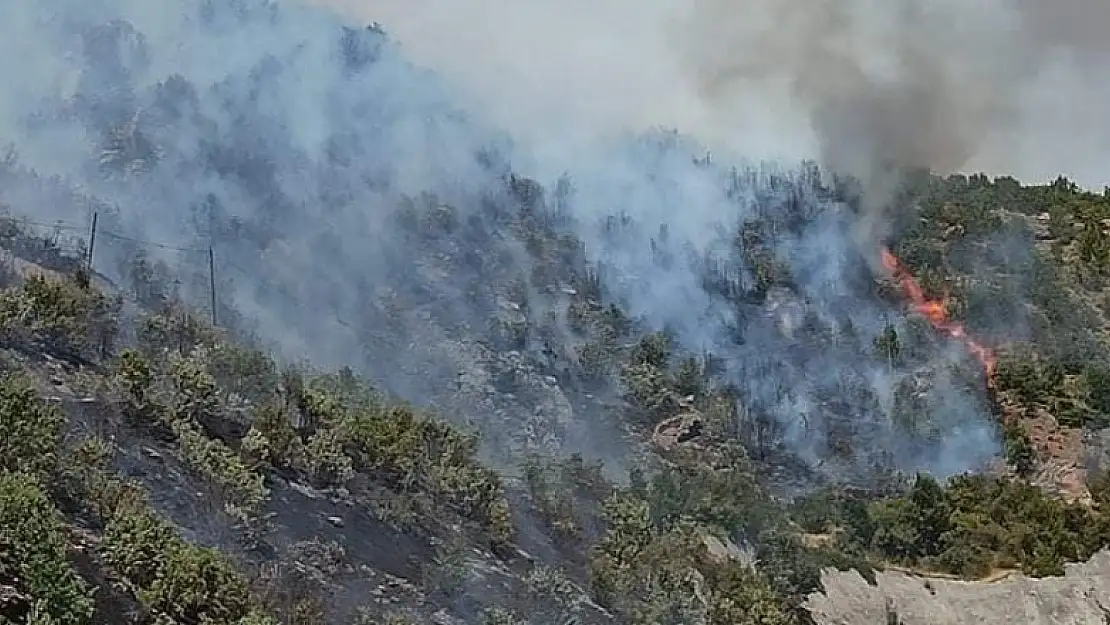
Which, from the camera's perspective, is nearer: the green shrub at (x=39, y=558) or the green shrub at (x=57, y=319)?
the green shrub at (x=39, y=558)

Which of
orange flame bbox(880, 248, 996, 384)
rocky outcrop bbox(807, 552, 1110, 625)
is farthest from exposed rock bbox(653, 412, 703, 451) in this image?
orange flame bbox(880, 248, 996, 384)

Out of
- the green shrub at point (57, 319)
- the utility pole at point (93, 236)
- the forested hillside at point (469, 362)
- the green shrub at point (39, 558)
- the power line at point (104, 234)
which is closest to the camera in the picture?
the green shrub at point (39, 558)

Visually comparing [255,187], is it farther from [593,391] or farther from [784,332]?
[784,332]

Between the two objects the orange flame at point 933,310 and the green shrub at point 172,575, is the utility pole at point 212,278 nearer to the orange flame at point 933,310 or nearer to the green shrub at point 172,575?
the green shrub at point 172,575

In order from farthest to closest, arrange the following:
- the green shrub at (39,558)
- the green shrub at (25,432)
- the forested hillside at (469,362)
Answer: the forested hillside at (469,362), the green shrub at (25,432), the green shrub at (39,558)

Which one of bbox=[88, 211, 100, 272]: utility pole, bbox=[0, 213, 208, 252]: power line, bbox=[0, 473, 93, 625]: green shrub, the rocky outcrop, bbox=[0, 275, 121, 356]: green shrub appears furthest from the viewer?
the rocky outcrop

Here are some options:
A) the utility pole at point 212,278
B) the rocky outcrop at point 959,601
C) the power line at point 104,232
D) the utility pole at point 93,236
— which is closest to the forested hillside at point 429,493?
the rocky outcrop at point 959,601

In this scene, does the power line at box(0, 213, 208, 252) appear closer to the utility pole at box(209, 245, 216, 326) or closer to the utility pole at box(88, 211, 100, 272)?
the utility pole at box(88, 211, 100, 272)
